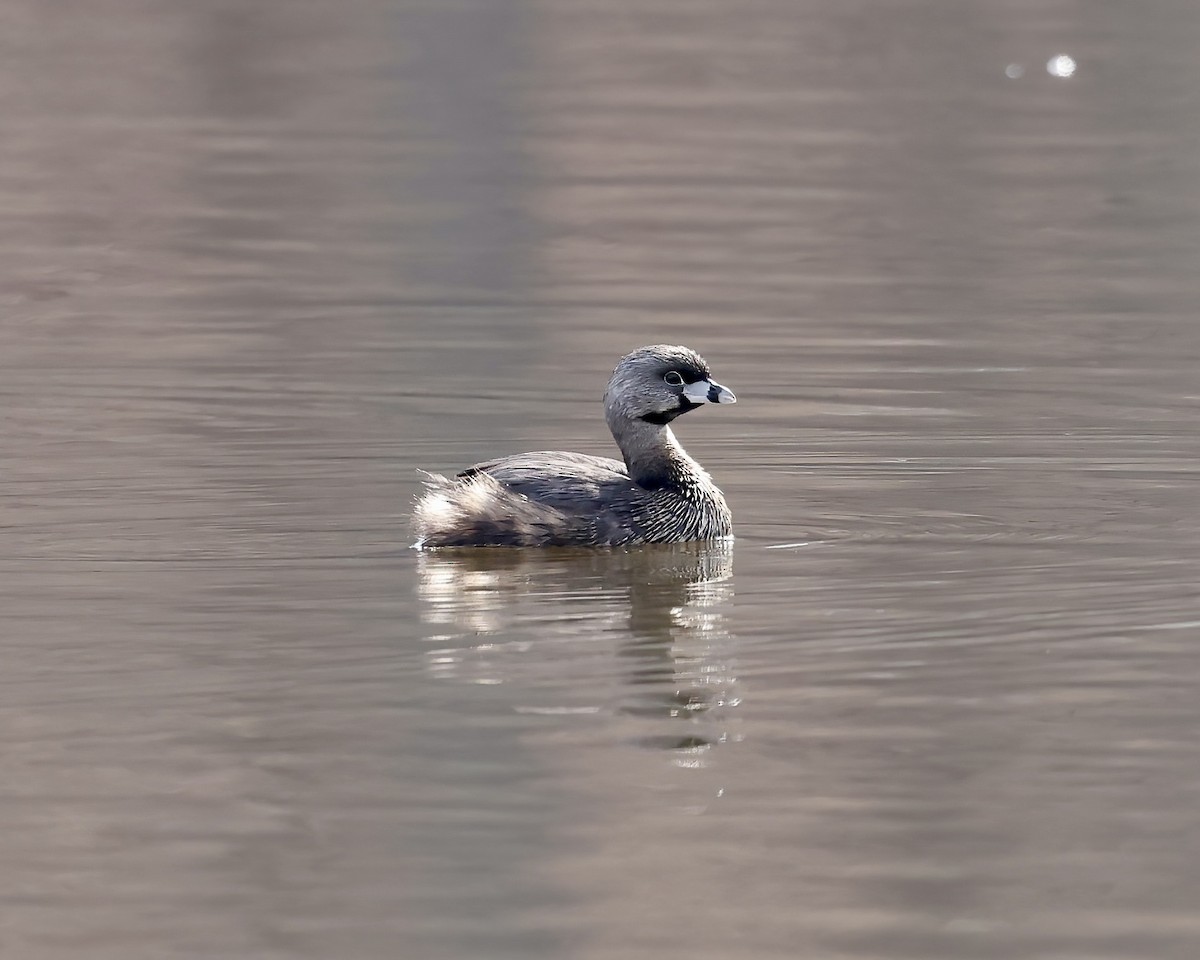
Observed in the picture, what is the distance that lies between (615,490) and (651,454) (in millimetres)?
428

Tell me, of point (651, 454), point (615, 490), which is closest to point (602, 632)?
point (615, 490)

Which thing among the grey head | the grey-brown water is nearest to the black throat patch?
the grey head

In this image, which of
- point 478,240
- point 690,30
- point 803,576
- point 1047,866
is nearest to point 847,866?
point 1047,866

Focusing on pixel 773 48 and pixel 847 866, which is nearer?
pixel 847 866

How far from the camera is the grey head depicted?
10.5 meters

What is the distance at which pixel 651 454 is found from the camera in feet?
34.6

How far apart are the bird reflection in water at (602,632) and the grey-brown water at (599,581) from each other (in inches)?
1.2

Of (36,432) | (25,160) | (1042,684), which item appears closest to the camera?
(1042,684)

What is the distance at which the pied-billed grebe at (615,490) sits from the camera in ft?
32.6

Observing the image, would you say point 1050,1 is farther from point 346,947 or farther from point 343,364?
point 346,947

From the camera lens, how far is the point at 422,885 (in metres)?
6.04

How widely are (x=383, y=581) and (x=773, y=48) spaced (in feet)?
97.4

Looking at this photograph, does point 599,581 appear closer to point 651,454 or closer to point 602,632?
point 602,632

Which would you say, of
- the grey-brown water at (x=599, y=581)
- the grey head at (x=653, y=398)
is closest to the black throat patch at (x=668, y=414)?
the grey head at (x=653, y=398)
